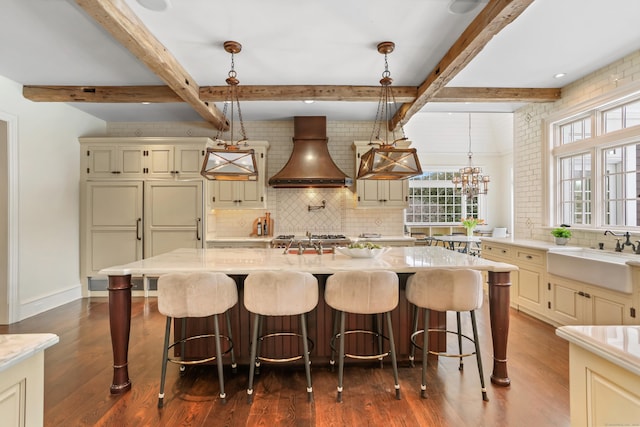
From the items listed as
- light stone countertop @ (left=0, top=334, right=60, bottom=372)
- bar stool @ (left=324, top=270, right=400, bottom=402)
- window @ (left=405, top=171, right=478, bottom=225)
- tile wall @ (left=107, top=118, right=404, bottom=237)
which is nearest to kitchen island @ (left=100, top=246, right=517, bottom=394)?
bar stool @ (left=324, top=270, right=400, bottom=402)

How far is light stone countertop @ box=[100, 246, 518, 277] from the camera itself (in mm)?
2320

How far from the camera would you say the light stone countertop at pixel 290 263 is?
7.61 ft

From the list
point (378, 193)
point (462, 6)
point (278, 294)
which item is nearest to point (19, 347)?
point (278, 294)

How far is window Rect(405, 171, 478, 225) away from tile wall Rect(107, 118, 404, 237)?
291cm

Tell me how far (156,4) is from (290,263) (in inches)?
84.3

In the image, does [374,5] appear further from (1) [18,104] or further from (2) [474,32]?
(1) [18,104]

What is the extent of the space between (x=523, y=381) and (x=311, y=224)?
144 inches

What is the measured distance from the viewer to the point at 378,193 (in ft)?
17.4

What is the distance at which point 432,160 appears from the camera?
8.24 metres

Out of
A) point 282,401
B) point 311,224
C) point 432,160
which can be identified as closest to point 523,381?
point 282,401

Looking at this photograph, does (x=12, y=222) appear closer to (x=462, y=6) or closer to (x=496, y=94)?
(x=462, y=6)

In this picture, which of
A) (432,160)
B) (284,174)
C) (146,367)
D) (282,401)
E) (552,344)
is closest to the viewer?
(282,401)

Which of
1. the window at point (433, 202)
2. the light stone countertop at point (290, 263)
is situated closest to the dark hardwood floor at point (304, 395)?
the light stone countertop at point (290, 263)

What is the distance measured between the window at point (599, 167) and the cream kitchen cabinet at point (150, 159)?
4933 mm
